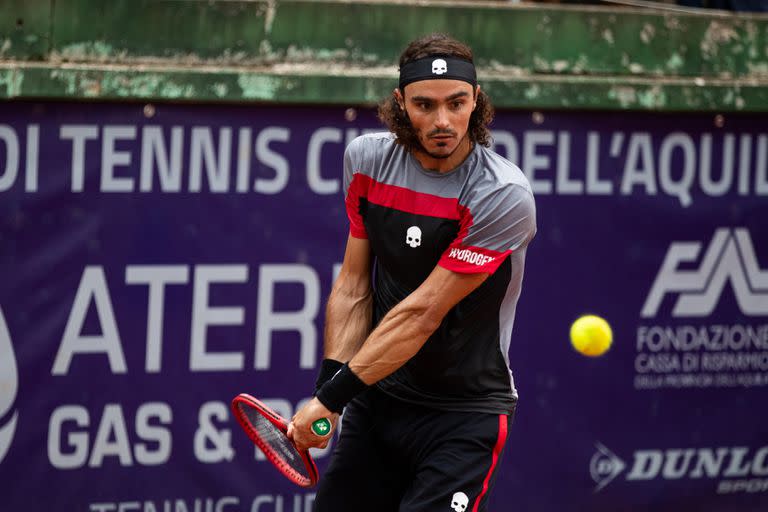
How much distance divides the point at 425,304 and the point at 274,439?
0.81m

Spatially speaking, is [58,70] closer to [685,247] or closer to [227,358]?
[227,358]

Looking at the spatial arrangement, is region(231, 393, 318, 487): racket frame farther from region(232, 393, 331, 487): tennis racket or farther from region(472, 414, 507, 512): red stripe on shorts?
region(472, 414, 507, 512): red stripe on shorts

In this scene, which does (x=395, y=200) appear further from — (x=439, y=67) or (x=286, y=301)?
(x=286, y=301)

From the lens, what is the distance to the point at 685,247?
20.0 ft

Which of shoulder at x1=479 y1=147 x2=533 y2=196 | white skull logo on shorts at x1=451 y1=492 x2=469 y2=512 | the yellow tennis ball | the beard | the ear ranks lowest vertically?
white skull logo on shorts at x1=451 y1=492 x2=469 y2=512

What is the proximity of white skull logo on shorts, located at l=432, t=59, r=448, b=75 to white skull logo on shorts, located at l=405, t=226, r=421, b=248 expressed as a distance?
46 cm

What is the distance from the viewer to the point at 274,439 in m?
4.17

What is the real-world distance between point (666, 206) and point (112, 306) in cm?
261

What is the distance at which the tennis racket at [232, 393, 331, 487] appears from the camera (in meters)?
3.91

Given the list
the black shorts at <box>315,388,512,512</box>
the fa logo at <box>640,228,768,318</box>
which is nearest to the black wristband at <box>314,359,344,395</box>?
the black shorts at <box>315,388,512,512</box>

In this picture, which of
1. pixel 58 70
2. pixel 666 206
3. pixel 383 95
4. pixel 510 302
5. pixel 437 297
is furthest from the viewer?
pixel 666 206

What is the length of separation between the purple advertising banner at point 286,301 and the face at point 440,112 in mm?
1839

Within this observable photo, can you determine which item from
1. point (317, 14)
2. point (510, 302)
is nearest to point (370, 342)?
point (510, 302)

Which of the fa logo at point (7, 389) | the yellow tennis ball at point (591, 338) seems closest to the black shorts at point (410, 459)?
the yellow tennis ball at point (591, 338)
